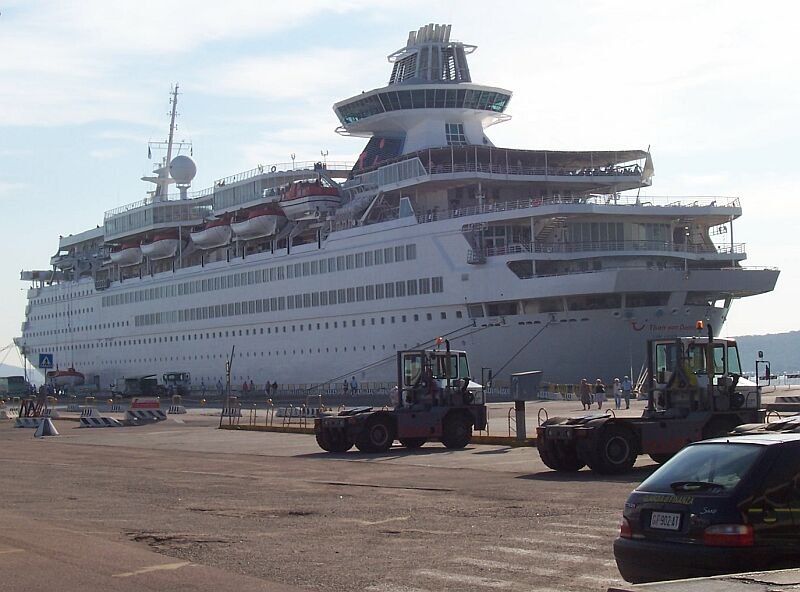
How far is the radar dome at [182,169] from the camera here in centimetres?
8356

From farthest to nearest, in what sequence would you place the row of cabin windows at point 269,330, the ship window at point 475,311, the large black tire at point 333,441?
the row of cabin windows at point 269,330
the ship window at point 475,311
the large black tire at point 333,441

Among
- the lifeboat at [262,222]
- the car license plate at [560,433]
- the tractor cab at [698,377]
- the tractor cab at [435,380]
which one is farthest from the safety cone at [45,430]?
the lifeboat at [262,222]

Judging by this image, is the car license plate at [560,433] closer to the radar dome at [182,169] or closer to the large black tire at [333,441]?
the large black tire at [333,441]

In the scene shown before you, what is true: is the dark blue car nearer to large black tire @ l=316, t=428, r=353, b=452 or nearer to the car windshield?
the car windshield

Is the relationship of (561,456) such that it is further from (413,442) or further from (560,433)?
(413,442)

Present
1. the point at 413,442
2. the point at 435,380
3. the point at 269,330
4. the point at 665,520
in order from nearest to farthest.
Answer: the point at 665,520
the point at 413,442
the point at 435,380
the point at 269,330

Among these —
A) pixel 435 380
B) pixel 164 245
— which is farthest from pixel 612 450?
pixel 164 245

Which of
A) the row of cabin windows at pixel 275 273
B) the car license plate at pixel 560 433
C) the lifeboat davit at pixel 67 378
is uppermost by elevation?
the row of cabin windows at pixel 275 273

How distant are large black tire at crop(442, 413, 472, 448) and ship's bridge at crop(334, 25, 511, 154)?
3380cm

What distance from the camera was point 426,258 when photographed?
52.2m

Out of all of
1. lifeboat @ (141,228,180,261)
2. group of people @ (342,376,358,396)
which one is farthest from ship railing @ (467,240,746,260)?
lifeboat @ (141,228,180,261)

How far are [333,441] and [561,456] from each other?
7.59 metres

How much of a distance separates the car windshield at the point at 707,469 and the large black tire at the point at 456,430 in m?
16.6

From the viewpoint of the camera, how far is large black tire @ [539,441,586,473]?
1864 cm
